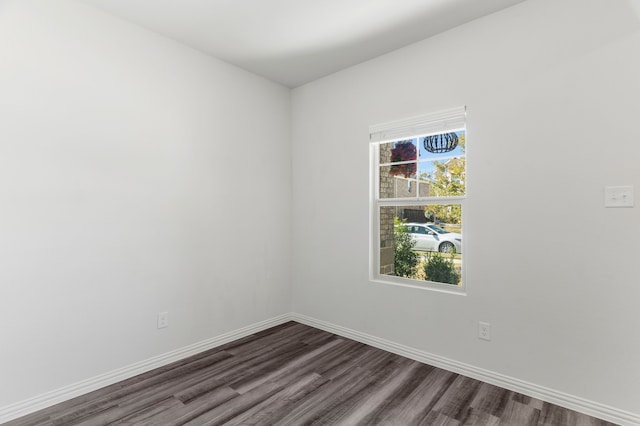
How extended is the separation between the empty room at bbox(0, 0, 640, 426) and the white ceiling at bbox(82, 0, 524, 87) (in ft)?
0.07

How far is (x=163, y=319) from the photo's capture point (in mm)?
2760

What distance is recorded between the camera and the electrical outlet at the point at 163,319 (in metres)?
2.74

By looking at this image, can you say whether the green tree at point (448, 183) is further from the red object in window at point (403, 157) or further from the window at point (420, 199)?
the red object in window at point (403, 157)

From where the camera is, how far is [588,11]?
210 cm

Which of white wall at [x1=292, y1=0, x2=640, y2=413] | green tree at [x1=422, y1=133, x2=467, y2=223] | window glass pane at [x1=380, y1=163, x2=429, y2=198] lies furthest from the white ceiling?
window glass pane at [x1=380, y1=163, x2=429, y2=198]

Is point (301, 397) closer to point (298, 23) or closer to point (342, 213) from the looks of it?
point (342, 213)

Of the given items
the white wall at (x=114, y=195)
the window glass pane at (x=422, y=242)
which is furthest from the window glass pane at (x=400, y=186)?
the white wall at (x=114, y=195)

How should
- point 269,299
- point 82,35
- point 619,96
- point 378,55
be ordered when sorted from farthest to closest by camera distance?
1. point 269,299
2. point 378,55
3. point 82,35
4. point 619,96

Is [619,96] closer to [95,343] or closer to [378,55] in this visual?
[378,55]

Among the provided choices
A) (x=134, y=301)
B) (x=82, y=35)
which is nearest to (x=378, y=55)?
(x=82, y=35)

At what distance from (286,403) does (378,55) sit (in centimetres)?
295

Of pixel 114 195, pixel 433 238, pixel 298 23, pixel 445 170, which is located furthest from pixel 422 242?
pixel 114 195

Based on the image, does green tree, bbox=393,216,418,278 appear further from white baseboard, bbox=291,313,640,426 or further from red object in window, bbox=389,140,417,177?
white baseboard, bbox=291,313,640,426

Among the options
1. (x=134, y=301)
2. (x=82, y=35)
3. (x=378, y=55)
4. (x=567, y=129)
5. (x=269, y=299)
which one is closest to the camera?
(x=567, y=129)
